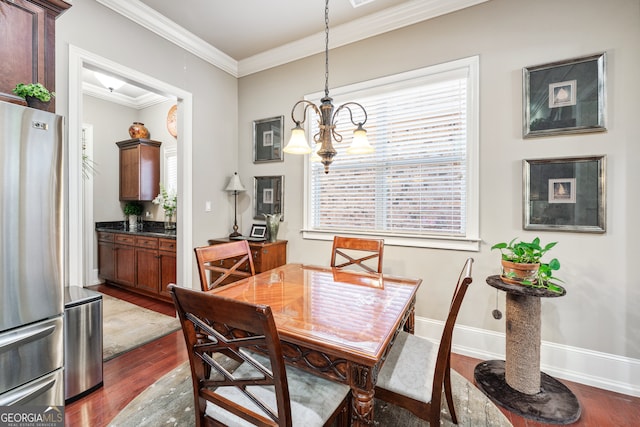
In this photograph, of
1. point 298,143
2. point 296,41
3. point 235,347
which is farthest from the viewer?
point 296,41

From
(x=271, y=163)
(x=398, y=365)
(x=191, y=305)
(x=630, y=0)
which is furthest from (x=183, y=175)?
(x=630, y=0)

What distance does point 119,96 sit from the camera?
4.62 metres

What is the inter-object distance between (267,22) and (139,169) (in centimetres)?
297

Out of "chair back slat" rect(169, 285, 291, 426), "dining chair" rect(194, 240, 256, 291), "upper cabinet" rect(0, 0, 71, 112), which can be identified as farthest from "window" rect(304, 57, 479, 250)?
"upper cabinet" rect(0, 0, 71, 112)

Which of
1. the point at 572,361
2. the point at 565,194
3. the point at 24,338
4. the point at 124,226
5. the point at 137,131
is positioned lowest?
the point at 572,361

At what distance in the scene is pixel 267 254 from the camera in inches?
120

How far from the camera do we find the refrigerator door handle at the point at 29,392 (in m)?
1.37

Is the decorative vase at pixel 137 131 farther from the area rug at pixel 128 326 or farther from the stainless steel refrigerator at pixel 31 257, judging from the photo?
the stainless steel refrigerator at pixel 31 257

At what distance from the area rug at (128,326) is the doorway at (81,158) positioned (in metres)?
0.47

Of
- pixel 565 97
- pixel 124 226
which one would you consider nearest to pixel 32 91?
pixel 565 97

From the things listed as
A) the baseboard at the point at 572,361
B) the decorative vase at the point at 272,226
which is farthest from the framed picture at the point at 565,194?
the decorative vase at the point at 272,226

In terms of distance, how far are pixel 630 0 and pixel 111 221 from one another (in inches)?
247

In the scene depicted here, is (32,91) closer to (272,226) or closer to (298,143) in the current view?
(298,143)
